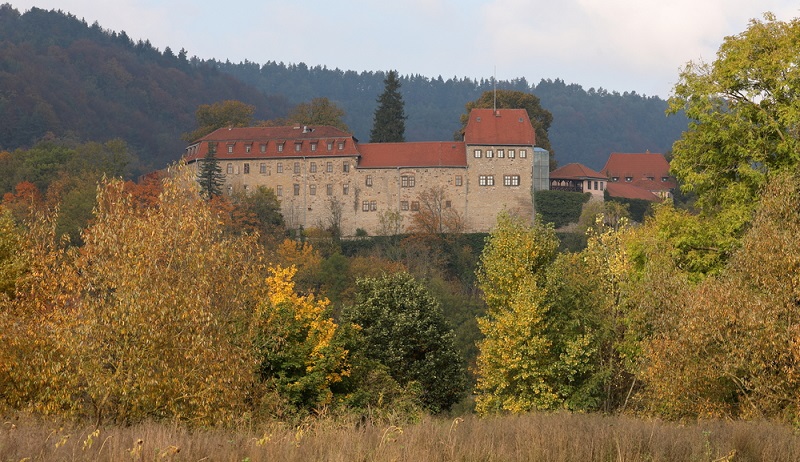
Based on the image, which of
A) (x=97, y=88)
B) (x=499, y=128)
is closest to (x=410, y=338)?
(x=499, y=128)

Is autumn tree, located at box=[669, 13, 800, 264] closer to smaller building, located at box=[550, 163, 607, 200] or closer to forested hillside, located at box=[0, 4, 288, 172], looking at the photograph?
smaller building, located at box=[550, 163, 607, 200]

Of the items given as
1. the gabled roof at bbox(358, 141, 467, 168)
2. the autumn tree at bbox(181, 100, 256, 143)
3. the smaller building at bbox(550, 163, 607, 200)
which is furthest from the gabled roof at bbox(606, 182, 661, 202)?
the autumn tree at bbox(181, 100, 256, 143)

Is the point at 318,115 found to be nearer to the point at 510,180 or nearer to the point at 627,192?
the point at 510,180

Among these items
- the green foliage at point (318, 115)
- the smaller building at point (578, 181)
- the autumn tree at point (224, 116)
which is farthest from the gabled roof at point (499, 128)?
the autumn tree at point (224, 116)

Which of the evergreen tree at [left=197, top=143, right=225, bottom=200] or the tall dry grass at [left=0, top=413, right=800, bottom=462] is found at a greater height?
the evergreen tree at [left=197, top=143, right=225, bottom=200]

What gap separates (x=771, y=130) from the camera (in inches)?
974

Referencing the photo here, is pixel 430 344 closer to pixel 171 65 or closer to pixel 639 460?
pixel 639 460

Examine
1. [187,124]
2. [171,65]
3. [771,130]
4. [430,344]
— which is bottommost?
[430,344]

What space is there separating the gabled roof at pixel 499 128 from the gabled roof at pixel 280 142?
33.2 ft

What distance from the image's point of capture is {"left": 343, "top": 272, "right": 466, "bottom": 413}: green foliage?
3650cm

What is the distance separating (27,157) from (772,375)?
79.9 metres

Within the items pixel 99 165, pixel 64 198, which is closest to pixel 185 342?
pixel 64 198

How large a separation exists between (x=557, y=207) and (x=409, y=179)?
12355mm

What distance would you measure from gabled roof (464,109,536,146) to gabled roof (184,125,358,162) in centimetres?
1011
